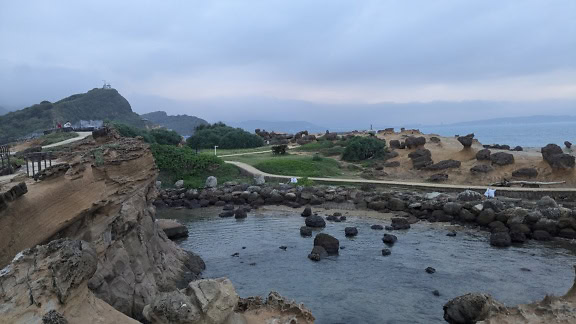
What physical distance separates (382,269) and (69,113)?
107138mm

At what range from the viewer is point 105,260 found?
13.6 metres

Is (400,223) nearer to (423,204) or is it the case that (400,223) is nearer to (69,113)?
(423,204)

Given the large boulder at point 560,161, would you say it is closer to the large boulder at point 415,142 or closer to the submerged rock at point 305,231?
the large boulder at point 415,142

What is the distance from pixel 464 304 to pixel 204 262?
12.3 meters

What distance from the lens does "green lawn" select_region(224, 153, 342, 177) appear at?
45.9 metres

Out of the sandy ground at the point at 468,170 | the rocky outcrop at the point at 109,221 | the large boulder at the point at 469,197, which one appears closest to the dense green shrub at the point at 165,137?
the sandy ground at the point at 468,170

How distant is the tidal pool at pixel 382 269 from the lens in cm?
1658

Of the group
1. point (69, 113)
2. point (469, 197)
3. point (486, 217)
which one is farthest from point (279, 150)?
point (69, 113)

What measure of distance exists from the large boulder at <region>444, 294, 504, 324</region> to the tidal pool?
0.71 meters

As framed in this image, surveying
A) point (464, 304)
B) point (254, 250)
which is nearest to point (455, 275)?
point (464, 304)

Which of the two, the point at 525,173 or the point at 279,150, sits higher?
the point at 279,150

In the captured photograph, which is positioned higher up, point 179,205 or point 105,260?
point 105,260

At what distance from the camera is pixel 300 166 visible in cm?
4719

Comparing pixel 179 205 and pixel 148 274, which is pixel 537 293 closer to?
pixel 148 274
